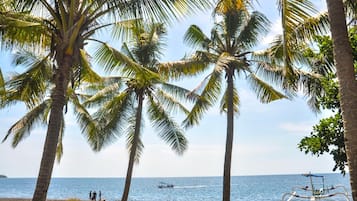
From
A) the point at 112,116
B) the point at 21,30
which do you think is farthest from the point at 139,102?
the point at 21,30

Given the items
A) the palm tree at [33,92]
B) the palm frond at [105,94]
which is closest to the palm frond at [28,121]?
the palm tree at [33,92]

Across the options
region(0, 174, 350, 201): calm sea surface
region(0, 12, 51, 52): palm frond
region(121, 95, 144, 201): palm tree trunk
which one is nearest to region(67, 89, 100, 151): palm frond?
region(121, 95, 144, 201): palm tree trunk

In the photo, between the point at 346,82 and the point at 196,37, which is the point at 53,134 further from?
the point at 196,37

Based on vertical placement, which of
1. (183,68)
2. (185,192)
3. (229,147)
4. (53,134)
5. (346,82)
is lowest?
(185,192)

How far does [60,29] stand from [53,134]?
245 centimetres

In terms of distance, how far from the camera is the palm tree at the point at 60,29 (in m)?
8.12

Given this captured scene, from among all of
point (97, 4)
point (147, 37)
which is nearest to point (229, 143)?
point (147, 37)

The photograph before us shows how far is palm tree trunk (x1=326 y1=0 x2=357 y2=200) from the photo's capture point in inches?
200

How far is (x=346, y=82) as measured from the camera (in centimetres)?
541

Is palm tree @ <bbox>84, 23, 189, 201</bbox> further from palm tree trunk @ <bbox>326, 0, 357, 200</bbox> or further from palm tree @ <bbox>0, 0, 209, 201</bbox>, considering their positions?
palm tree trunk @ <bbox>326, 0, 357, 200</bbox>

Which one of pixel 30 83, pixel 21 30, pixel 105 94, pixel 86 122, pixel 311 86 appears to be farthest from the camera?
pixel 86 122

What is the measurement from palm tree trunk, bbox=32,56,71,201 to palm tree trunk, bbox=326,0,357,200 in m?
5.58

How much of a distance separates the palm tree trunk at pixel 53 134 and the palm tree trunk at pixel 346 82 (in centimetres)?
558

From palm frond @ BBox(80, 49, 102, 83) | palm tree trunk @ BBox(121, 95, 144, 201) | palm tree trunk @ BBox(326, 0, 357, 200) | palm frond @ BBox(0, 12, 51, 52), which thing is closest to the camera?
palm tree trunk @ BBox(326, 0, 357, 200)
